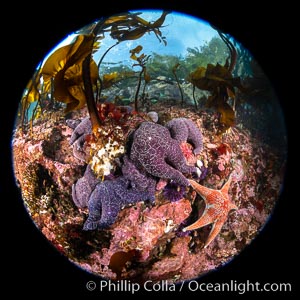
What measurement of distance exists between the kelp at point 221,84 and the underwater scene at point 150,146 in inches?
0.5

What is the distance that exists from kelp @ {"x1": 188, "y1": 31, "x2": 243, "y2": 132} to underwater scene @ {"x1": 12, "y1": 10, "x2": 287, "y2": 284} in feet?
0.04

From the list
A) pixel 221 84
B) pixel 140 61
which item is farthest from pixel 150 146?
pixel 221 84

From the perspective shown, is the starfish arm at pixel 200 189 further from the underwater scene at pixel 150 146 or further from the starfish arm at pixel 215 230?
the starfish arm at pixel 215 230

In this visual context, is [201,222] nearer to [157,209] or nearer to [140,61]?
[157,209]

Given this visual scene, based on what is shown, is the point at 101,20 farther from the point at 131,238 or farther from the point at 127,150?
the point at 131,238

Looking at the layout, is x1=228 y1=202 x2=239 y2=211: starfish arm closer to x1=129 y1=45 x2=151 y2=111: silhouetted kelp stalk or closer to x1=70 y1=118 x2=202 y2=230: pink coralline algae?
x1=70 y1=118 x2=202 y2=230: pink coralline algae

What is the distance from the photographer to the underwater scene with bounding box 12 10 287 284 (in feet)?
13.0

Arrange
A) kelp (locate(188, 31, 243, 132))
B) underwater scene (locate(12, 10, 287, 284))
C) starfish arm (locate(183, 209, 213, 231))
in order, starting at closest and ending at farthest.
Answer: underwater scene (locate(12, 10, 287, 284)), starfish arm (locate(183, 209, 213, 231)), kelp (locate(188, 31, 243, 132))

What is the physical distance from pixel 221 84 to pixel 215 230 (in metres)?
1.89

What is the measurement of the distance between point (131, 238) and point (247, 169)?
176 centimetres

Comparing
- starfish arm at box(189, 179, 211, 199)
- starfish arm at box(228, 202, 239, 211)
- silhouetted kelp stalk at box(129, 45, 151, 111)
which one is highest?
silhouetted kelp stalk at box(129, 45, 151, 111)

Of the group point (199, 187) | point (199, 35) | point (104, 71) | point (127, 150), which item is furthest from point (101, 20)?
point (199, 187)

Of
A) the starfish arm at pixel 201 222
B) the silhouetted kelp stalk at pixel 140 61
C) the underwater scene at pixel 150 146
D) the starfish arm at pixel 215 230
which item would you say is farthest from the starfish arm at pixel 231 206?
the silhouetted kelp stalk at pixel 140 61

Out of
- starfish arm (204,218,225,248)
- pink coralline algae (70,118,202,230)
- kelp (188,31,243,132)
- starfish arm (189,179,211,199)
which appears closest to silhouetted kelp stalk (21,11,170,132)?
pink coralline algae (70,118,202,230)
